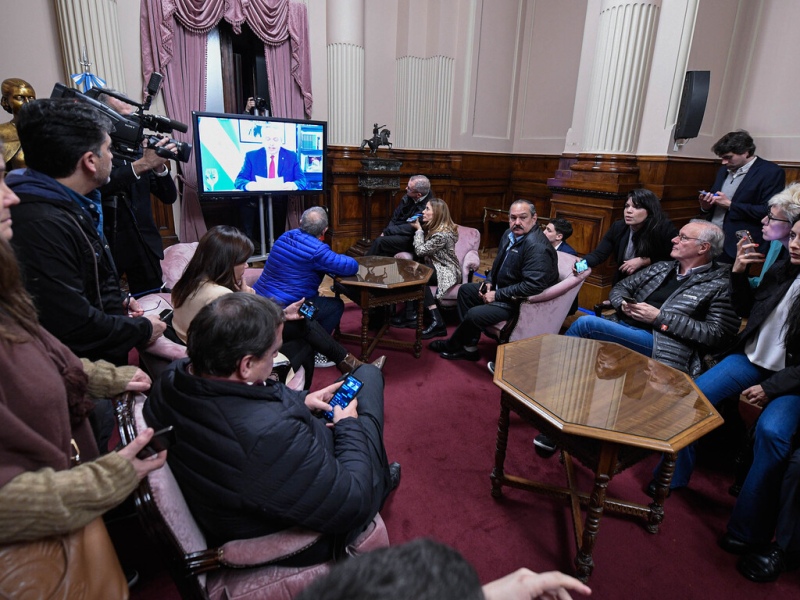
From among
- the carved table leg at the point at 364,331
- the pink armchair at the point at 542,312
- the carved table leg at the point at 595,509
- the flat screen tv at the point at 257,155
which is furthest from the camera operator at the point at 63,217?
the flat screen tv at the point at 257,155

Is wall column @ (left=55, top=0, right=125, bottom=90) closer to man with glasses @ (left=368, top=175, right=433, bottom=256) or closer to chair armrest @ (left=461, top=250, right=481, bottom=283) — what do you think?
man with glasses @ (left=368, top=175, right=433, bottom=256)

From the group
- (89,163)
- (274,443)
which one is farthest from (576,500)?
(89,163)

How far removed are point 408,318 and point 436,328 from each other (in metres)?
0.28

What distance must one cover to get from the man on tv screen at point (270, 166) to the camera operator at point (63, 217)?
11.2 ft

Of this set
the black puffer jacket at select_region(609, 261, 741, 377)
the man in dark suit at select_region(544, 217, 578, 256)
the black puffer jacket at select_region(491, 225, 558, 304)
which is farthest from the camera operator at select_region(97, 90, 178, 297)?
the black puffer jacket at select_region(609, 261, 741, 377)

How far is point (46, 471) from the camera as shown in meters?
0.83

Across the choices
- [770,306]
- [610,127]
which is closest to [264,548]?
[770,306]

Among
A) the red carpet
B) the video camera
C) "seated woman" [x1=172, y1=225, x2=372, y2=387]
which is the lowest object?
the red carpet

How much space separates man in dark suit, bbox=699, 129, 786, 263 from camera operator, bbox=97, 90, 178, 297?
12.4ft

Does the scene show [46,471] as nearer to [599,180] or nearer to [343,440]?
[343,440]

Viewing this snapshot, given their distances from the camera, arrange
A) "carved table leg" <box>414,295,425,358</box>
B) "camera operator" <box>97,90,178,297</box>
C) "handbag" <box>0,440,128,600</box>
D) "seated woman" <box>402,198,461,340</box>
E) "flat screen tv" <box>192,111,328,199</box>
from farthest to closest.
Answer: "flat screen tv" <box>192,111,328,199</box>
"seated woman" <box>402,198,461,340</box>
"carved table leg" <box>414,295,425,358</box>
"camera operator" <box>97,90,178,297</box>
"handbag" <box>0,440,128,600</box>

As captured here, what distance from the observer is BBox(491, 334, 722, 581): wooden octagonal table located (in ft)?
4.83

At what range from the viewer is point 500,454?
1.91 meters

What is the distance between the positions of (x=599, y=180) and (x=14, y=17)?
4.96 m
